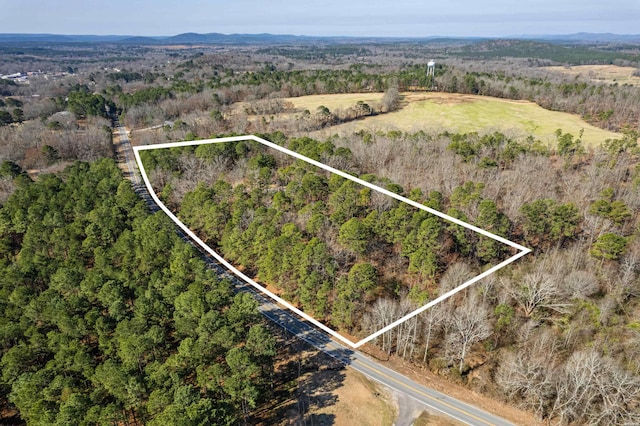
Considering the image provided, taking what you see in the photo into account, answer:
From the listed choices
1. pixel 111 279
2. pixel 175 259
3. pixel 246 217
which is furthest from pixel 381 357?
pixel 111 279

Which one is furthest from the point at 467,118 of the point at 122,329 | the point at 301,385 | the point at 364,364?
the point at 122,329

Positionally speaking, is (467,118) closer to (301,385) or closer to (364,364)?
(364,364)

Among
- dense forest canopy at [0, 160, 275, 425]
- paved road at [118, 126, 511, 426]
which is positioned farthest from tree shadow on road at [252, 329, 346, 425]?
dense forest canopy at [0, 160, 275, 425]

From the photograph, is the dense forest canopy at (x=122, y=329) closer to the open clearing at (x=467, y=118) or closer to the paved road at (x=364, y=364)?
the paved road at (x=364, y=364)

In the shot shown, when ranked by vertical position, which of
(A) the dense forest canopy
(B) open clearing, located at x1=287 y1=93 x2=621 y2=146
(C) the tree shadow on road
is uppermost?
(B) open clearing, located at x1=287 y1=93 x2=621 y2=146

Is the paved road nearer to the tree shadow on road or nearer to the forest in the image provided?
the tree shadow on road

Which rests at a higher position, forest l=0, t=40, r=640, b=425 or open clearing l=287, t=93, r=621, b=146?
open clearing l=287, t=93, r=621, b=146
